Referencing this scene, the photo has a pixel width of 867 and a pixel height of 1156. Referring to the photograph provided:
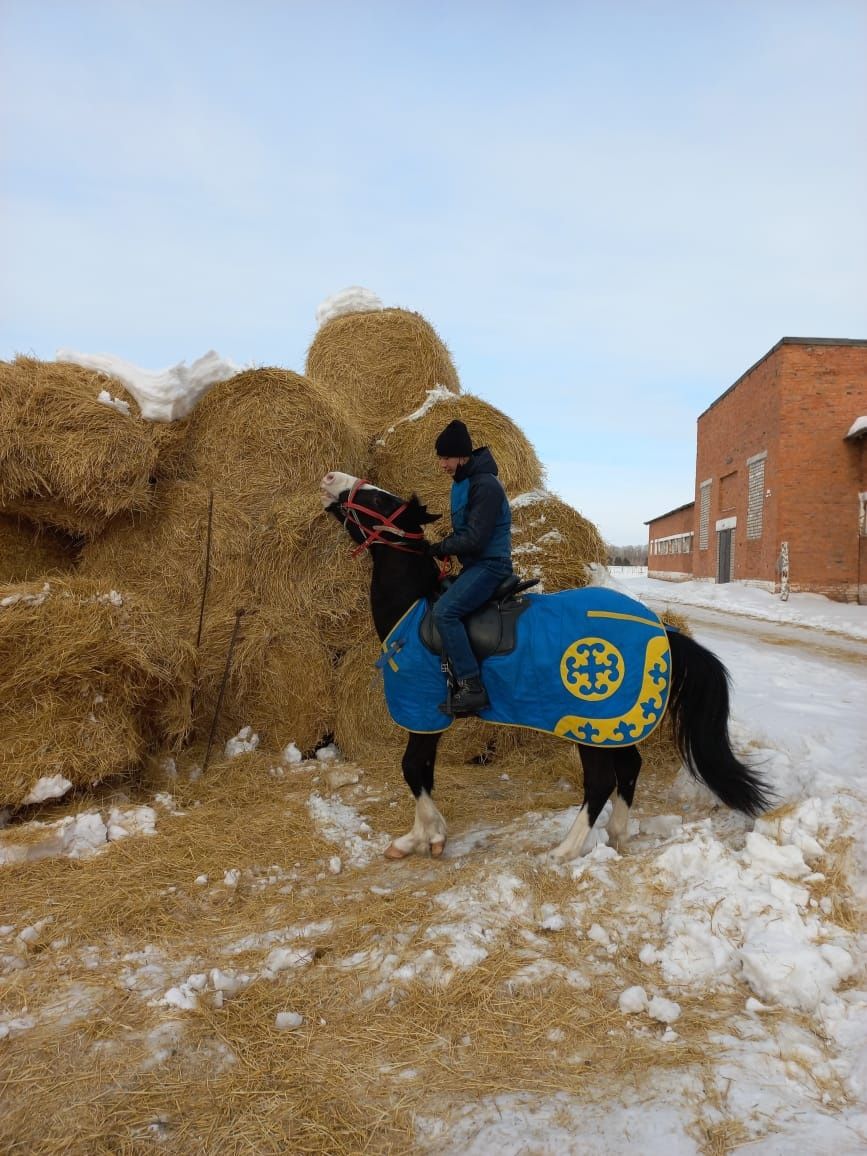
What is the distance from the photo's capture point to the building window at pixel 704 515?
83.8 ft

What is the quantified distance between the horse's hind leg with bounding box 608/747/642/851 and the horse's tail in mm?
269

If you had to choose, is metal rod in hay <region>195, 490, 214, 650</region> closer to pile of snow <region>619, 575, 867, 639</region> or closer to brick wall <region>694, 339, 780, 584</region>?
pile of snow <region>619, 575, 867, 639</region>

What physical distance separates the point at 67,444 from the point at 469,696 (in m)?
3.12

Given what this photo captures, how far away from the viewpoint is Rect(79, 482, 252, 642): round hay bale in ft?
16.3

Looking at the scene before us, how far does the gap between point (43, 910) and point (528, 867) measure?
213 centimetres

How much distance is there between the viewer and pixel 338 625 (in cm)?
512

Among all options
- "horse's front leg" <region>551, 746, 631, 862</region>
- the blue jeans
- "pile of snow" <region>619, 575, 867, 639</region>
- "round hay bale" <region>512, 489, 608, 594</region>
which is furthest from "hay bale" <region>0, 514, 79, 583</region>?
"pile of snow" <region>619, 575, 867, 639</region>

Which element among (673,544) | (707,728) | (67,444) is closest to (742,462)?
(673,544)

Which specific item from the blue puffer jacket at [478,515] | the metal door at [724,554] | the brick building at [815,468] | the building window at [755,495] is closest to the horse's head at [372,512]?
the blue puffer jacket at [478,515]

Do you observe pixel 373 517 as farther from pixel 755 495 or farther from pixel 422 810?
pixel 755 495

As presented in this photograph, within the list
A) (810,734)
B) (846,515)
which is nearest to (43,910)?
(810,734)

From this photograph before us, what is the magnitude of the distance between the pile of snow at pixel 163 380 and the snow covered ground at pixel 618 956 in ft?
9.01

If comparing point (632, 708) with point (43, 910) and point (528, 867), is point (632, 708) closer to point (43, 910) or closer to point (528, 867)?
point (528, 867)

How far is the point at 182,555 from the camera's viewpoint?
16.5ft
